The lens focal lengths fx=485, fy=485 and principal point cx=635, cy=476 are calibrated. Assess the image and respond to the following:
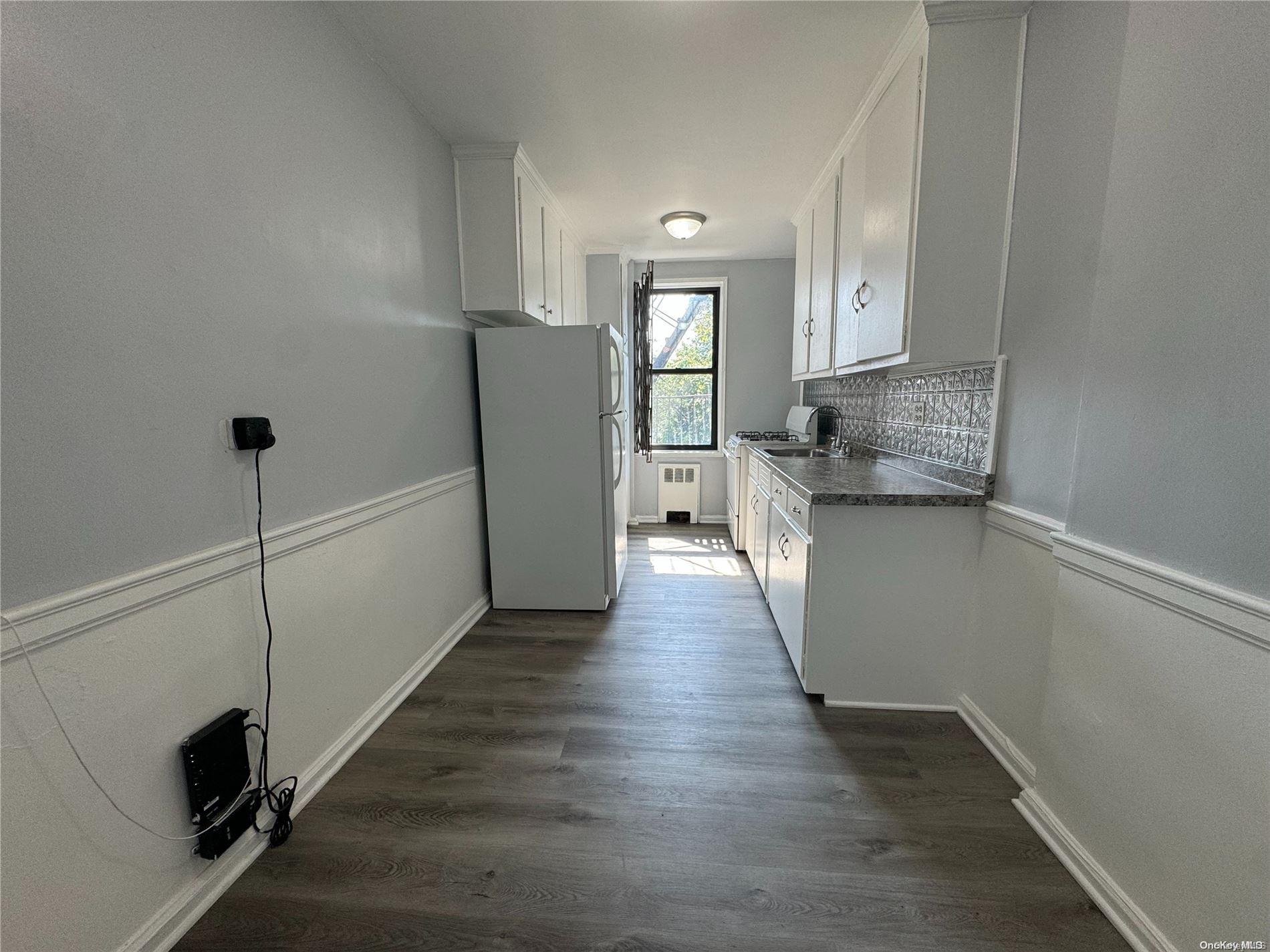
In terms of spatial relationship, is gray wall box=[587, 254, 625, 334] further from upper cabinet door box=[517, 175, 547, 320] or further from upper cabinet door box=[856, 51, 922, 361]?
upper cabinet door box=[856, 51, 922, 361]

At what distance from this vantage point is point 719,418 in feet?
16.0

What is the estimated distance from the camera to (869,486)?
197 centimetres

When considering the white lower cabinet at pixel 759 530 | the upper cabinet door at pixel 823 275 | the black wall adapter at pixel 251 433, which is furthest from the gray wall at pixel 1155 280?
the black wall adapter at pixel 251 433

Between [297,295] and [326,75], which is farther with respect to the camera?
[326,75]

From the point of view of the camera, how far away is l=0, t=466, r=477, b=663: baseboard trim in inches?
34.6

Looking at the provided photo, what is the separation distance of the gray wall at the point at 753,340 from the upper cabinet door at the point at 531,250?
196 cm

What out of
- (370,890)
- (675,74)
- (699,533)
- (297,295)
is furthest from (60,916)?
(699,533)

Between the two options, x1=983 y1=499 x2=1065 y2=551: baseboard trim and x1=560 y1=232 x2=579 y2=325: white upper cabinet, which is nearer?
x1=983 y1=499 x2=1065 y2=551: baseboard trim

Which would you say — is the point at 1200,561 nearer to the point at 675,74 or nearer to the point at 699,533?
the point at 675,74

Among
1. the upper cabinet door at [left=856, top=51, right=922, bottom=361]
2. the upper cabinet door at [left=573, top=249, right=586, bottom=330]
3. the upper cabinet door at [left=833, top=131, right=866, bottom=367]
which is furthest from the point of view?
the upper cabinet door at [left=573, top=249, right=586, bottom=330]

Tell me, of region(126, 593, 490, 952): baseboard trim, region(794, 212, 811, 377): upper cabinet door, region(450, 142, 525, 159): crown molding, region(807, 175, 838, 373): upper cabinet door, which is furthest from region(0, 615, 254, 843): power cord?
region(794, 212, 811, 377): upper cabinet door

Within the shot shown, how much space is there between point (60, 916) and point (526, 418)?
2.20 m

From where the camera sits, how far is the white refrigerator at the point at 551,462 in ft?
8.75

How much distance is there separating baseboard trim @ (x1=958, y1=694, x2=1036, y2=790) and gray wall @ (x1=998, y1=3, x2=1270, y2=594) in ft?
2.64
